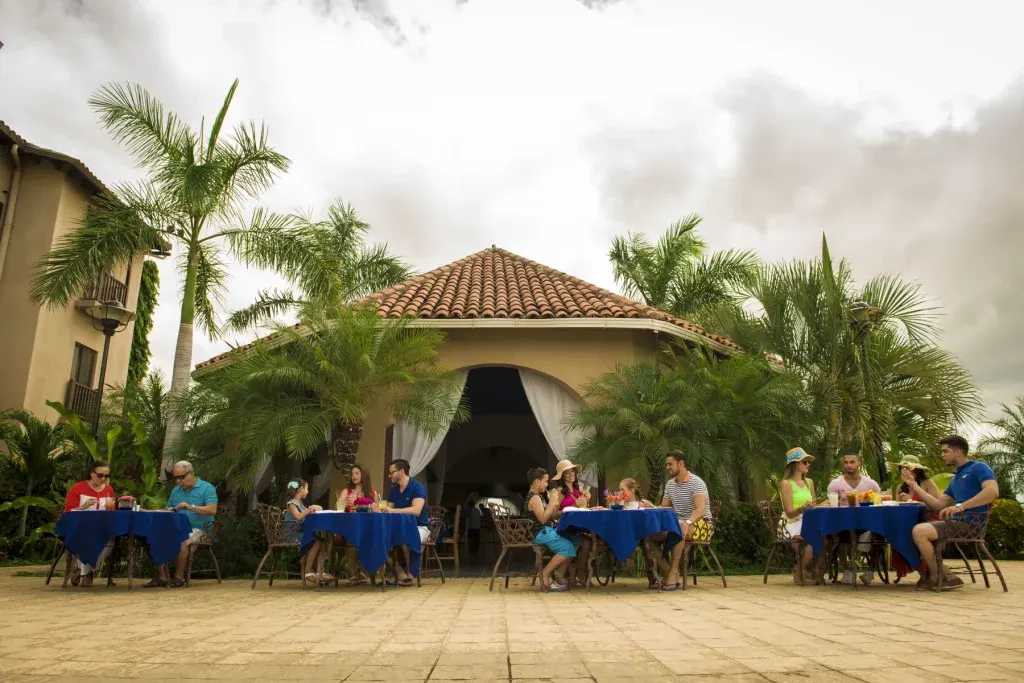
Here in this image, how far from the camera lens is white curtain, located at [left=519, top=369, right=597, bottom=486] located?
12219 mm

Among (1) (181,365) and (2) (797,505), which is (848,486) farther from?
(1) (181,365)

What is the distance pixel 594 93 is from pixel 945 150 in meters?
6.85

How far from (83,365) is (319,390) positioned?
498 inches

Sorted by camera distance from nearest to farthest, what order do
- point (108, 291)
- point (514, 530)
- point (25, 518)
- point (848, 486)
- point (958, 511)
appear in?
point (958, 511)
point (848, 486)
point (514, 530)
point (25, 518)
point (108, 291)

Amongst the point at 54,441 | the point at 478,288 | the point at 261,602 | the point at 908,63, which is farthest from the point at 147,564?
the point at 908,63

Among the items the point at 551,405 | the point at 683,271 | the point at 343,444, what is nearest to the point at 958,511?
the point at 551,405

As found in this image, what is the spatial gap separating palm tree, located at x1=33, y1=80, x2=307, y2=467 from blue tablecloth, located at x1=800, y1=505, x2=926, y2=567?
345 inches

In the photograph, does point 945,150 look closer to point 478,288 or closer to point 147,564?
point 478,288

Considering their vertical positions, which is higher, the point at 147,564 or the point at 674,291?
the point at 674,291

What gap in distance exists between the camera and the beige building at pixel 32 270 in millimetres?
17344

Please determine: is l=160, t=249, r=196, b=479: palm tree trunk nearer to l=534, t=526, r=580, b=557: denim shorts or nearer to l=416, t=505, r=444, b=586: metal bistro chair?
l=416, t=505, r=444, b=586: metal bistro chair

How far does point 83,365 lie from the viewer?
776 inches

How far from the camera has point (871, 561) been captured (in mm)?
8227

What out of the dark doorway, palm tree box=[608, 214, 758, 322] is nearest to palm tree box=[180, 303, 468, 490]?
the dark doorway
